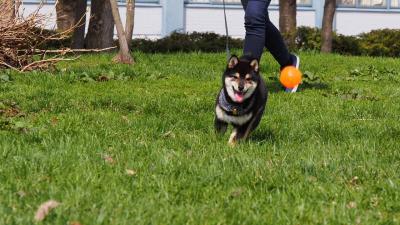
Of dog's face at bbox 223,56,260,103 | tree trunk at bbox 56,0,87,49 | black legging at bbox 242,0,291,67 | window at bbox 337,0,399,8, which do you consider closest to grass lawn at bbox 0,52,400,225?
dog's face at bbox 223,56,260,103

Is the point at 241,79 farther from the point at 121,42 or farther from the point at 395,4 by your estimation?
the point at 395,4

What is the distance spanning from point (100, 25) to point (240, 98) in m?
10.5

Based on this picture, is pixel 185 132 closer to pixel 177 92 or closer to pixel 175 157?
pixel 175 157

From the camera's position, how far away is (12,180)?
3.88 meters

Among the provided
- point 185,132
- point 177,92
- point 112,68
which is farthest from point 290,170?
point 112,68

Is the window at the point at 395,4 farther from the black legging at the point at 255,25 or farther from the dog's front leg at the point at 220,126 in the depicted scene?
the dog's front leg at the point at 220,126

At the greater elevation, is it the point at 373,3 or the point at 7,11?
the point at 373,3

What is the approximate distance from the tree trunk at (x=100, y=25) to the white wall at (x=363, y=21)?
40.6ft

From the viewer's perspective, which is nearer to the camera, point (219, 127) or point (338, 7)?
point (219, 127)

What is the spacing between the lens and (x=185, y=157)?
4.61 meters

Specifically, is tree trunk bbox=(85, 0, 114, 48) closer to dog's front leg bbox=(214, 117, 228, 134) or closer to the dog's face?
dog's front leg bbox=(214, 117, 228, 134)

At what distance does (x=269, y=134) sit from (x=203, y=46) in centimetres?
1199

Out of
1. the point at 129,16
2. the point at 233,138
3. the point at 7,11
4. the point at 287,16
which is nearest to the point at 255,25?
the point at 233,138

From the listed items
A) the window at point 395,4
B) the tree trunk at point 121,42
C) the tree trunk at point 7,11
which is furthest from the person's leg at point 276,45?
the window at point 395,4
